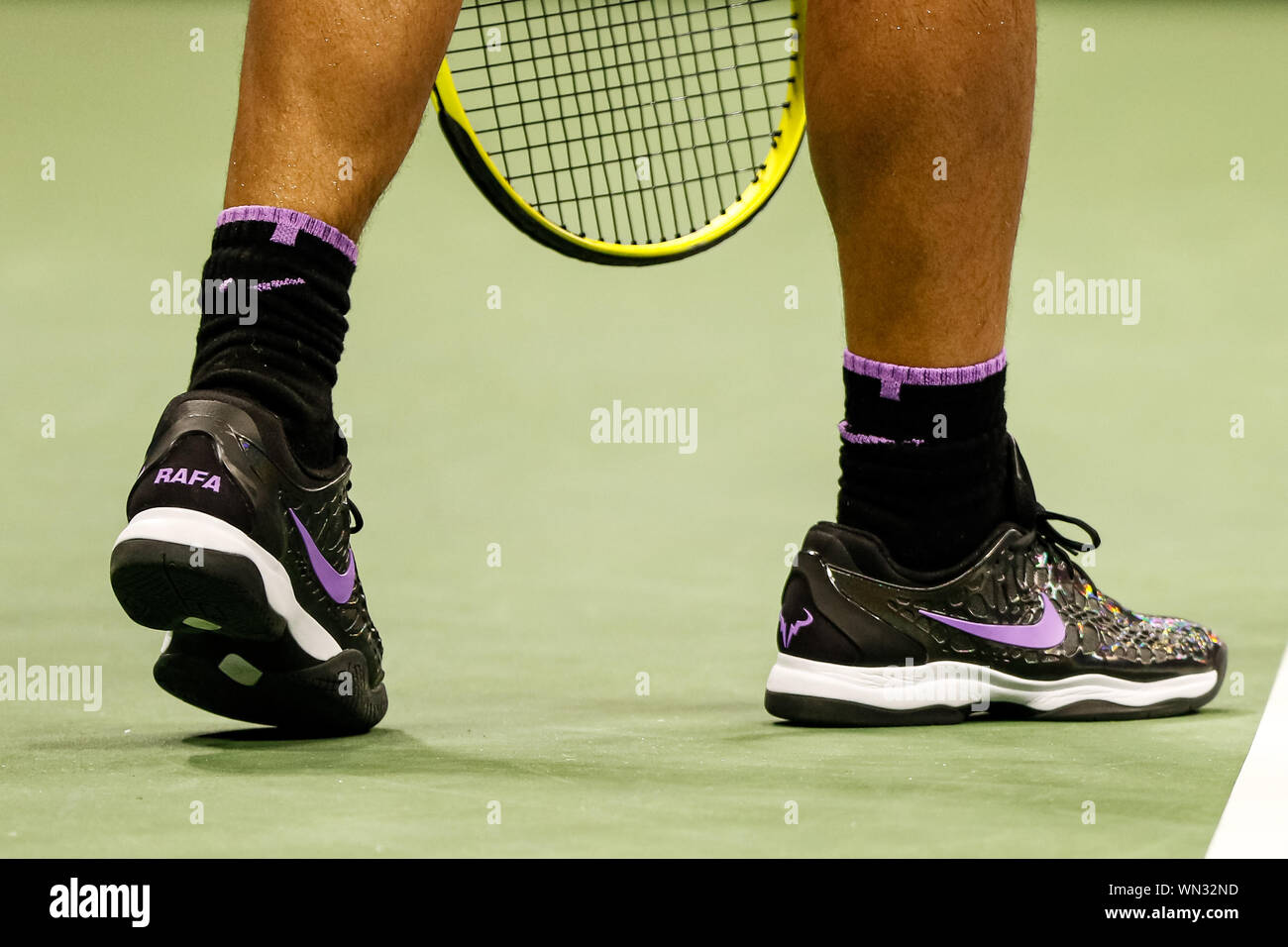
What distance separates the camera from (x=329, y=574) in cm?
114

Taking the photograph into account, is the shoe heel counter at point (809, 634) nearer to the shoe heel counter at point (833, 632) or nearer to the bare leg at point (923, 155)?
the shoe heel counter at point (833, 632)

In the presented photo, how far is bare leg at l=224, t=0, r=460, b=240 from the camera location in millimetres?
1074

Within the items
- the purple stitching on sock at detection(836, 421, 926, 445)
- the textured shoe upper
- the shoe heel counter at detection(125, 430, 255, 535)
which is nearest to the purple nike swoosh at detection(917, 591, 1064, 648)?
the textured shoe upper

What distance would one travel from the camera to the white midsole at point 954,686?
4.07ft

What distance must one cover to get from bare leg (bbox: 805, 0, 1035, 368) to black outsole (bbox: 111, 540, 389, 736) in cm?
47

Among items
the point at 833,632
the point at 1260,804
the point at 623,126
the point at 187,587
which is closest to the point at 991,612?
the point at 833,632

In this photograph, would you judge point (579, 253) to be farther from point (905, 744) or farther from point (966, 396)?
point (905, 744)

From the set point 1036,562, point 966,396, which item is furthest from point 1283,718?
point 966,396

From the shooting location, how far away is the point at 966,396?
1256mm

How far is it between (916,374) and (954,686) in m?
0.24

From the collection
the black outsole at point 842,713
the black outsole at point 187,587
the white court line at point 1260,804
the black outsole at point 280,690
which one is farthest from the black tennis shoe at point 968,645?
the black outsole at point 187,587

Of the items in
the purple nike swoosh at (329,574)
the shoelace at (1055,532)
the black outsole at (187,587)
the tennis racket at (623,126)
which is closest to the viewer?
the black outsole at (187,587)

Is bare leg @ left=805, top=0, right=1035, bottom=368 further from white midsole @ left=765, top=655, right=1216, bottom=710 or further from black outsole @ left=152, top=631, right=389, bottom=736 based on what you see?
black outsole @ left=152, top=631, right=389, bottom=736
